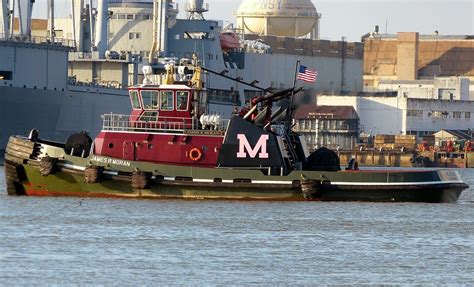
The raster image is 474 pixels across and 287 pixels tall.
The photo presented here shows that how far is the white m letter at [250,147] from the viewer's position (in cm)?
5100

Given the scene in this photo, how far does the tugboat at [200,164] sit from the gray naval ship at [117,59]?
2685cm

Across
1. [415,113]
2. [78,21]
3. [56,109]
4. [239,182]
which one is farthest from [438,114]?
[239,182]

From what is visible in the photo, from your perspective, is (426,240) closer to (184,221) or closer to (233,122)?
(184,221)

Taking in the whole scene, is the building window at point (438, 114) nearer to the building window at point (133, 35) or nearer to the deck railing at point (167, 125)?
the building window at point (133, 35)

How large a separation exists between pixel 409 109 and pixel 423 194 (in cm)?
9066

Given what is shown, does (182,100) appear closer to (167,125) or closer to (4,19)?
(167,125)

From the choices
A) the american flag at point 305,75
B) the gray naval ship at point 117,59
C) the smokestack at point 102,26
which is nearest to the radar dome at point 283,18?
the gray naval ship at point 117,59

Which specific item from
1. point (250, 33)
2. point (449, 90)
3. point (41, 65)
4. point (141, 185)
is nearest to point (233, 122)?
point (141, 185)

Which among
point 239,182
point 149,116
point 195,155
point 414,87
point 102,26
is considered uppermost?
point 102,26

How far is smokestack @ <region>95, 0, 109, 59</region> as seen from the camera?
11469 cm

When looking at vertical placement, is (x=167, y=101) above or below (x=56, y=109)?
above

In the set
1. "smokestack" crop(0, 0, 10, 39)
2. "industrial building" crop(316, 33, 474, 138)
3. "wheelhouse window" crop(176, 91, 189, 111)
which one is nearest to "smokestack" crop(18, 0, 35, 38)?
"smokestack" crop(0, 0, 10, 39)

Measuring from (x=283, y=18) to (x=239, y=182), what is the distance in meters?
127

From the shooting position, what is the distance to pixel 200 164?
51.7 meters
